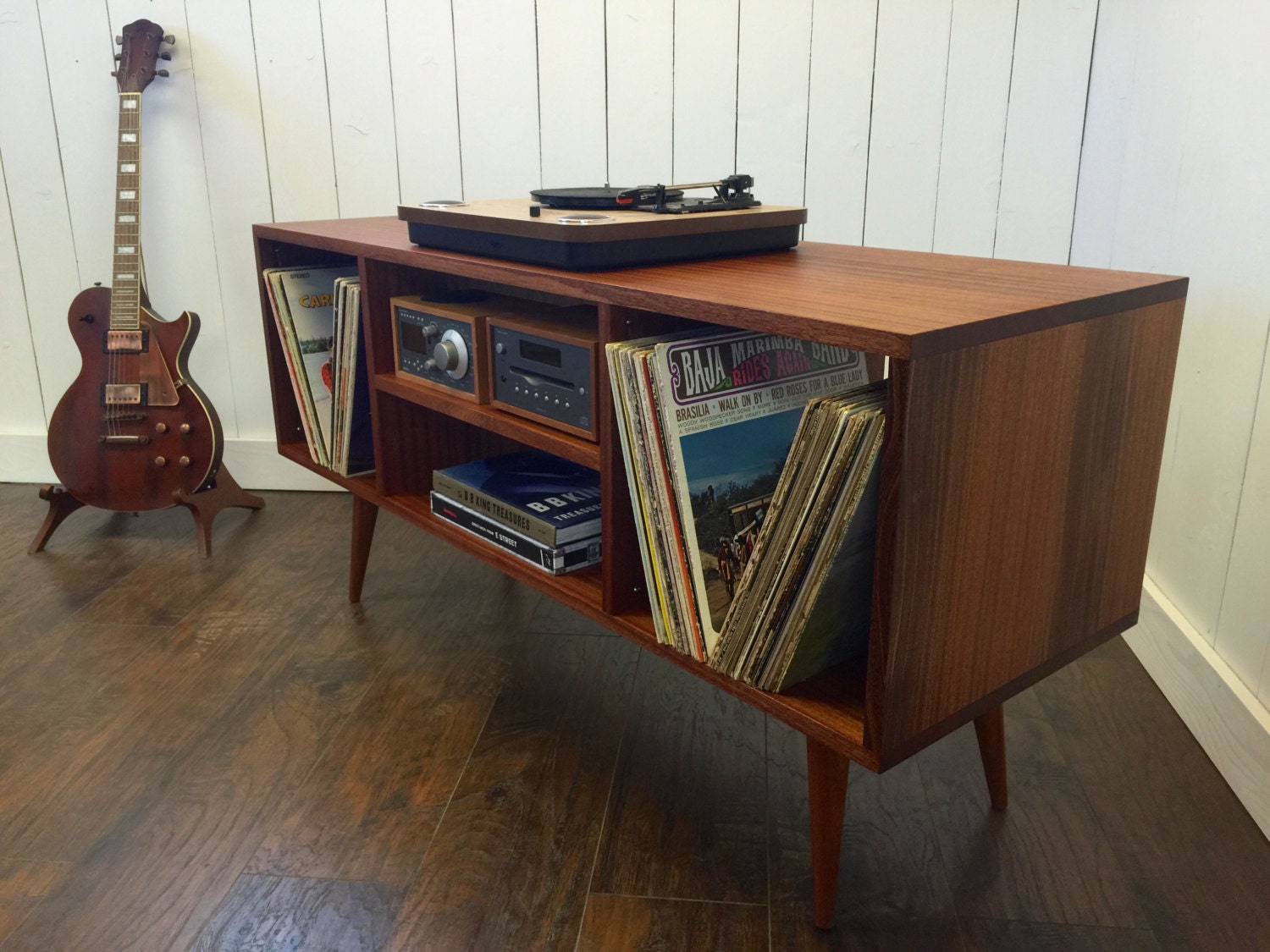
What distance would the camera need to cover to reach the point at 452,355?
1.26 m

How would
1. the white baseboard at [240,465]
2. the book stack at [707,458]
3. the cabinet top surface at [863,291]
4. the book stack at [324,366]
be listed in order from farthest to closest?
the white baseboard at [240,465]
the book stack at [324,366]
the book stack at [707,458]
the cabinet top surface at [863,291]

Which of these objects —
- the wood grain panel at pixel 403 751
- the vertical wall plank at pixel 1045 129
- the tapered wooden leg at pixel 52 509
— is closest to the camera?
the wood grain panel at pixel 403 751

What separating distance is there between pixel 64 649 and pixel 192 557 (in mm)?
386

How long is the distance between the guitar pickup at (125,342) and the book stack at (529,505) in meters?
0.90

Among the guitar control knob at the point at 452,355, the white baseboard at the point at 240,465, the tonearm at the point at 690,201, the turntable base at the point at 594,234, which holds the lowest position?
the white baseboard at the point at 240,465

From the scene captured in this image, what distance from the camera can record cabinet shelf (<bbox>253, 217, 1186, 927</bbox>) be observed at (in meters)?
0.78

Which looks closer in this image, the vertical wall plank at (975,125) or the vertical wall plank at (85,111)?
the vertical wall plank at (975,125)

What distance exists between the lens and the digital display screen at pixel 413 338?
4.39 feet

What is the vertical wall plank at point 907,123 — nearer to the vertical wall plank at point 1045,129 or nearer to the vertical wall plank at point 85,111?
the vertical wall plank at point 1045,129

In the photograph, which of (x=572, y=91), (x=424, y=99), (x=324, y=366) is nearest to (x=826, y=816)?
(x=324, y=366)

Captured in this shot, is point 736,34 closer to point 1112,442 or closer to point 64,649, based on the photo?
point 1112,442

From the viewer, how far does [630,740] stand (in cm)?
137

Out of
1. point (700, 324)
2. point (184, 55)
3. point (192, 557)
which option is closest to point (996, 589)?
point (700, 324)

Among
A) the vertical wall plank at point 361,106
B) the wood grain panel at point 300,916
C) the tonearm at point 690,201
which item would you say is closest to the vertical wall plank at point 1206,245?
the tonearm at point 690,201
